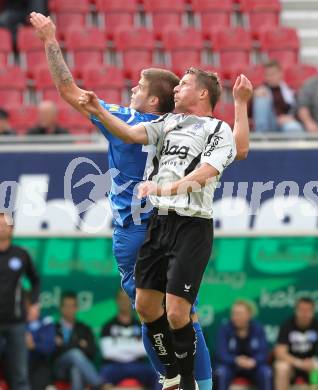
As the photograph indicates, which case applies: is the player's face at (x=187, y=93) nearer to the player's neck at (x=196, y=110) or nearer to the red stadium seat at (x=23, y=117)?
the player's neck at (x=196, y=110)

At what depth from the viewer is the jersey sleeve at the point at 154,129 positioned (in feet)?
24.7

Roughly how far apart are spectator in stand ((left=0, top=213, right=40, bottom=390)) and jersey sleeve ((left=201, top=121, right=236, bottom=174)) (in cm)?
508

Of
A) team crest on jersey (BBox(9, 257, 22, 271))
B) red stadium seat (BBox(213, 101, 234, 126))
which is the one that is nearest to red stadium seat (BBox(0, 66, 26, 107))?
red stadium seat (BBox(213, 101, 234, 126))

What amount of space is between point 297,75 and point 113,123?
26.7 feet

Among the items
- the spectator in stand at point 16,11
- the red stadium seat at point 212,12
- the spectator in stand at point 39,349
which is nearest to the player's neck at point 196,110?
the spectator in stand at point 39,349

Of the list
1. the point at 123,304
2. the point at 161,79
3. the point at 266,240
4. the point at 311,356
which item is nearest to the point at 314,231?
the point at 266,240

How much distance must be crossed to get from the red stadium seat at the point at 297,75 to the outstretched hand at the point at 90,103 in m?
8.09

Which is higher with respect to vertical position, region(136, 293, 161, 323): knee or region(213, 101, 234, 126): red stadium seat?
region(213, 101, 234, 126): red stadium seat

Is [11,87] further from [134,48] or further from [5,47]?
[134,48]

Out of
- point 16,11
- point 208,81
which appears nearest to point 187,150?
point 208,81

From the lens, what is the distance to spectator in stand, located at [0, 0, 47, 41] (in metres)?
15.6

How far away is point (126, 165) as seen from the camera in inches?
313

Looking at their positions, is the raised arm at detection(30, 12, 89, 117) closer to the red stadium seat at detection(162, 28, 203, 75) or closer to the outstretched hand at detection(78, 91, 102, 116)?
the outstretched hand at detection(78, 91, 102, 116)

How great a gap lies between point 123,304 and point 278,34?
16.2 feet
